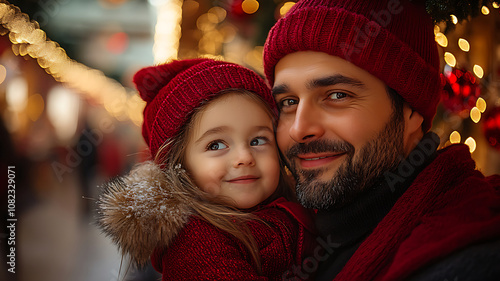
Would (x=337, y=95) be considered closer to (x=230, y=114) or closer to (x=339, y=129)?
(x=339, y=129)

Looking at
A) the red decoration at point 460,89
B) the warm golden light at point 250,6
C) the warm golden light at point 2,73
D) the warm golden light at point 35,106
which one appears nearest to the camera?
the red decoration at point 460,89

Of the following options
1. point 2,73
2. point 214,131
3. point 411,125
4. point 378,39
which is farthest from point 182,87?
point 2,73

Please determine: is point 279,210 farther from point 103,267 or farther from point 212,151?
point 103,267

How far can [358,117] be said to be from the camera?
1456mm

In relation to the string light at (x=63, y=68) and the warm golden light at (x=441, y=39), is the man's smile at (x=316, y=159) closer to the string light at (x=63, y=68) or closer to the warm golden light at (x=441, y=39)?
the warm golden light at (x=441, y=39)

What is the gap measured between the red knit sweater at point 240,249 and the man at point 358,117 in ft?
0.25

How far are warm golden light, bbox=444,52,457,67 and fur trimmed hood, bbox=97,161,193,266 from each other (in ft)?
5.40

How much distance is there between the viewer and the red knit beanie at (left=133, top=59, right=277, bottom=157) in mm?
1596

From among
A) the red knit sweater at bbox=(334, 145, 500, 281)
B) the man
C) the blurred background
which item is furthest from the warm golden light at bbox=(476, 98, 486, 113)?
the red knit sweater at bbox=(334, 145, 500, 281)

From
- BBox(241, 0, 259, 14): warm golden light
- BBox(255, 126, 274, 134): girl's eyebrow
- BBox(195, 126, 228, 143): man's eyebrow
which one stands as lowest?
BBox(255, 126, 274, 134): girl's eyebrow

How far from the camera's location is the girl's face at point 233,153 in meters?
1.55

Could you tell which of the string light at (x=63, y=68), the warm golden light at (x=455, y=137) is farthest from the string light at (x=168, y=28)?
the warm golden light at (x=455, y=137)

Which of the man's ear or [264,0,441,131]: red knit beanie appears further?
the man's ear

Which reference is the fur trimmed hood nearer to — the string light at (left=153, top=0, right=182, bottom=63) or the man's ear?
the man's ear
